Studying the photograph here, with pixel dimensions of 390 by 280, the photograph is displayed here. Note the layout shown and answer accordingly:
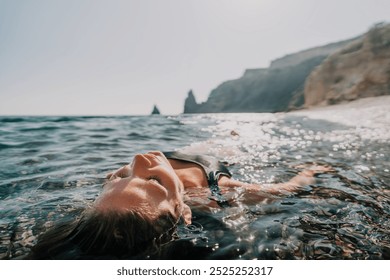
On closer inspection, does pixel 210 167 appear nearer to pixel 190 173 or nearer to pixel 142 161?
pixel 190 173

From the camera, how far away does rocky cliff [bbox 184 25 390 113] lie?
76.2ft

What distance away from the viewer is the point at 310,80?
33.7 meters

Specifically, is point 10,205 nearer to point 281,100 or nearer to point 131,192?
point 131,192

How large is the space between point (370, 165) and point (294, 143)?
10.1ft

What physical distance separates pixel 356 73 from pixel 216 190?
26627mm

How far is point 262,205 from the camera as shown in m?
3.06

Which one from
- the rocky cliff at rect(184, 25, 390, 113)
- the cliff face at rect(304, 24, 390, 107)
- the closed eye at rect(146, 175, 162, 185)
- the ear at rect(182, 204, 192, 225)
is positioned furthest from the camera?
the rocky cliff at rect(184, 25, 390, 113)

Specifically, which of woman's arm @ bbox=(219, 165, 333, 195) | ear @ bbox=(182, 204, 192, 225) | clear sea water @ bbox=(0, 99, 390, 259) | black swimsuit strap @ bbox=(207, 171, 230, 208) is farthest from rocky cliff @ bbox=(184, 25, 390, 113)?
ear @ bbox=(182, 204, 192, 225)

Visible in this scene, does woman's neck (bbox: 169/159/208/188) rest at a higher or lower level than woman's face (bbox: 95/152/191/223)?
lower

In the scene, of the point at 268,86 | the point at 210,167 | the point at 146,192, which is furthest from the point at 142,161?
the point at 268,86

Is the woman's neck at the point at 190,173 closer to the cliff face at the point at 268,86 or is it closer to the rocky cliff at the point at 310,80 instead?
the rocky cliff at the point at 310,80

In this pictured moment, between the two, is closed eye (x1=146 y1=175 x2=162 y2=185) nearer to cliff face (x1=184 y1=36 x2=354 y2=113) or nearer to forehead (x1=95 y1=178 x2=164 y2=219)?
forehead (x1=95 y1=178 x2=164 y2=219)

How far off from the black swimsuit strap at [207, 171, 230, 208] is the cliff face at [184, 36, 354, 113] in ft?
237

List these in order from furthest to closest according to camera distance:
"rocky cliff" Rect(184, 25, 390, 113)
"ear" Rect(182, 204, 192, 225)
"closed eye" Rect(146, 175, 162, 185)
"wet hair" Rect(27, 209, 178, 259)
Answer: "rocky cliff" Rect(184, 25, 390, 113), "ear" Rect(182, 204, 192, 225), "closed eye" Rect(146, 175, 162, 185), "wet hair" Rect(27, 209, 178, 259)
